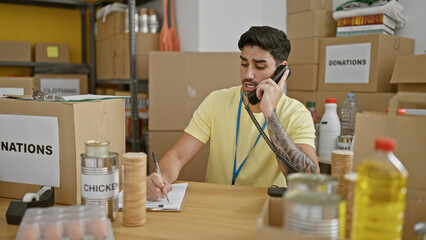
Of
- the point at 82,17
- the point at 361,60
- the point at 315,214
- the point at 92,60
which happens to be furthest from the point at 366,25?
the point at 82,17

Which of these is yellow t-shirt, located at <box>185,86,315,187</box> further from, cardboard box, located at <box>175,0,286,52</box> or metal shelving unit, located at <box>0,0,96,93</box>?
metal shelving unit, located at <box>0,0,96,93</box>

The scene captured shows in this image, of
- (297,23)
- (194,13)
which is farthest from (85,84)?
(297,23)

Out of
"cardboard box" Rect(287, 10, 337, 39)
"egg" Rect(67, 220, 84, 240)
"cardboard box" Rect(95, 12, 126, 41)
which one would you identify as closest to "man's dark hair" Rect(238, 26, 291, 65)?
"cardboard box" Rect(287, 10, 337, 39)

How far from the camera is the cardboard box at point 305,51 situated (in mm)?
2482

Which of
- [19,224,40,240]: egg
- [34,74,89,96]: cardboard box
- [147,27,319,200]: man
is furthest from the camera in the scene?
[34,74,89,96]: cardboard box

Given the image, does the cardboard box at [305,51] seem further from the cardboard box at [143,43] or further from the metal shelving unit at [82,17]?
the metal shelving unit at [82,17]

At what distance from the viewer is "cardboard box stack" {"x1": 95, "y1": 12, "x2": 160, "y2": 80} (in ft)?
9.09

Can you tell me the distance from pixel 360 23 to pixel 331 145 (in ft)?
2.52

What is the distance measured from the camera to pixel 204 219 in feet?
3.11

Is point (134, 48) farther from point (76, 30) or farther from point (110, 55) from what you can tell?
point (76, 30)

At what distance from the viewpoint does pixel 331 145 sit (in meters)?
2.25

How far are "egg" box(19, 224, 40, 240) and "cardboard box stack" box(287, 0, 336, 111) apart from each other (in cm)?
204

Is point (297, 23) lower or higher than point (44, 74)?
higher

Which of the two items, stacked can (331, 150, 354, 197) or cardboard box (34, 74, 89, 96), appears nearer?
stacked can (331, 150, 354, 197)
